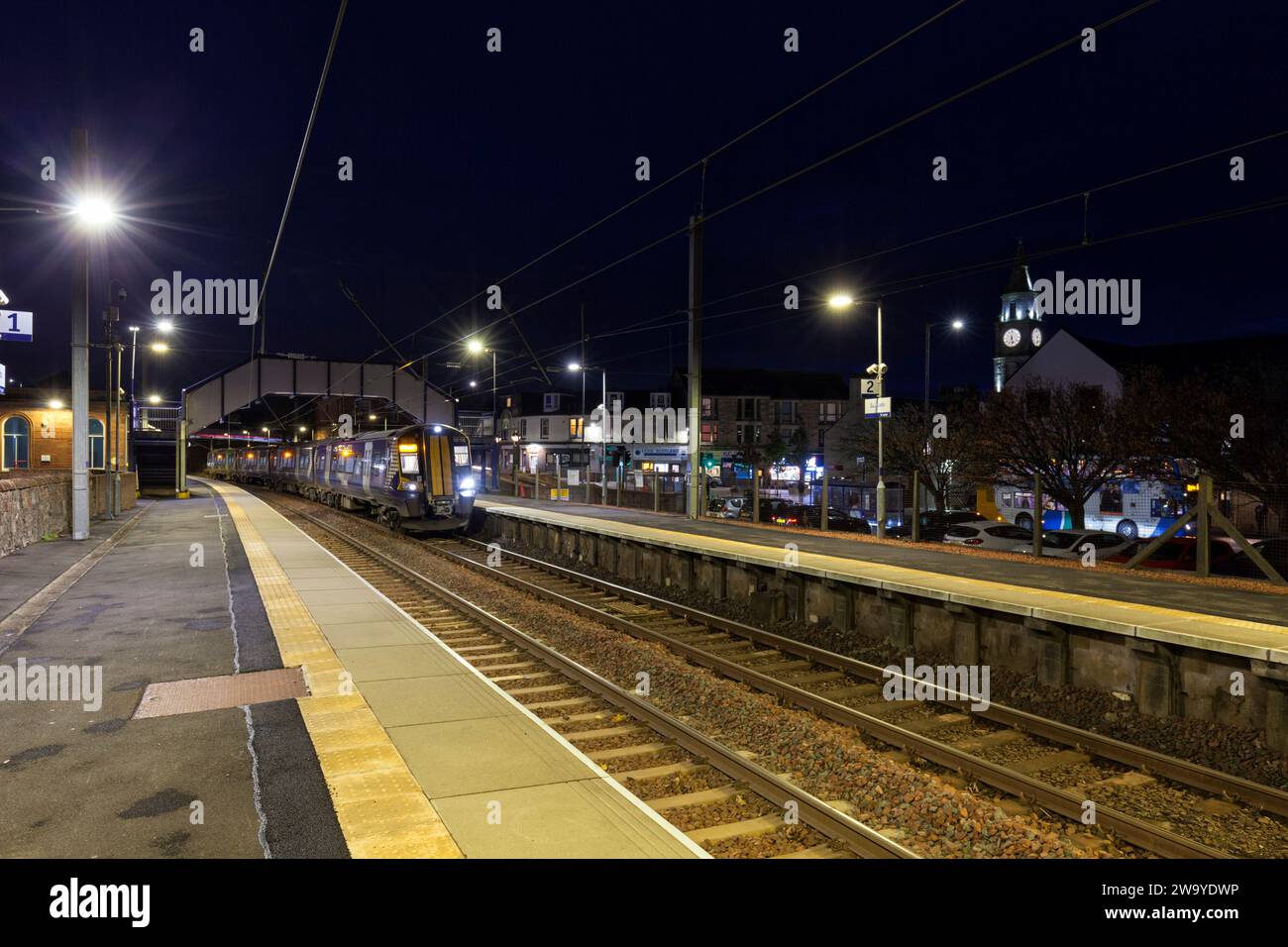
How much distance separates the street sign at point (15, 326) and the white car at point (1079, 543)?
2532 cm

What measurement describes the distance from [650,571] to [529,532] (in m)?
8.55

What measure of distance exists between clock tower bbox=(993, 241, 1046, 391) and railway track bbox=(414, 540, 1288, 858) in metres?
65.4

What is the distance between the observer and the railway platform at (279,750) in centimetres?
487

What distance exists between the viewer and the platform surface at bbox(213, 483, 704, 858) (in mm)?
4852

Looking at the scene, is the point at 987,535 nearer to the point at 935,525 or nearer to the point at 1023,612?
the point at 935,525

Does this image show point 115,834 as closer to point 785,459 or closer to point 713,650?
point 713,650

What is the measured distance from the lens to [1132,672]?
28.8ft

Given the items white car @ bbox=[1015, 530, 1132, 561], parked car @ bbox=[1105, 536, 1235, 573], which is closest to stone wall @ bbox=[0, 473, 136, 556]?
white car @ bbox=[1015, 530, 1132, 561]

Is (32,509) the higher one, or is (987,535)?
(32,509)

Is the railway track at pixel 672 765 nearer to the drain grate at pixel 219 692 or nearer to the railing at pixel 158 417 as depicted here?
the drain grate at pixel 219 692

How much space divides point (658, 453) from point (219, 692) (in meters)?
69.4

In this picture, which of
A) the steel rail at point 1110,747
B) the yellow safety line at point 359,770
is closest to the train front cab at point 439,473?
the yellow safety line at point 359,770

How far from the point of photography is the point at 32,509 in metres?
19.2

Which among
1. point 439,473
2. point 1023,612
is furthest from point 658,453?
point 1023,612
